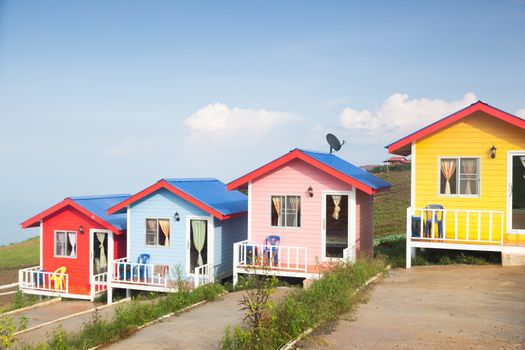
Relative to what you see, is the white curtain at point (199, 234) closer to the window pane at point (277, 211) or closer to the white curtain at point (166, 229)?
the white curtain at point (166, 229)

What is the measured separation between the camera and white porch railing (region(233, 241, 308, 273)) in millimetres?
16156

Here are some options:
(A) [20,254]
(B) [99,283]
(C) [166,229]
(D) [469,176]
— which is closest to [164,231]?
(C) [166,229]

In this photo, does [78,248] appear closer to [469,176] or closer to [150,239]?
[150,239]

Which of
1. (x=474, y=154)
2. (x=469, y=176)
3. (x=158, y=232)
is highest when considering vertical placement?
(x=474, y=154)

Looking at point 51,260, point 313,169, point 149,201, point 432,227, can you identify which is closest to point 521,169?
point 432,227

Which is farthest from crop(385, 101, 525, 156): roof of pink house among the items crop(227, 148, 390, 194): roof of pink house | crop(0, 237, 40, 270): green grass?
crop(0, 237, 40, 270): green grass

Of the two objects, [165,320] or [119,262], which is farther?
[119,262]

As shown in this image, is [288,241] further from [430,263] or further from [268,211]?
[430,263]

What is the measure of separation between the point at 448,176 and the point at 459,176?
0.31 metres

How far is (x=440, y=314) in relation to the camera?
1051 cm

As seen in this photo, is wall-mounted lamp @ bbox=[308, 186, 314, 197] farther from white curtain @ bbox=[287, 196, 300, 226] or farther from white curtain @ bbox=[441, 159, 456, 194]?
white curtain @ bbox=[441, 159, 456, 194]

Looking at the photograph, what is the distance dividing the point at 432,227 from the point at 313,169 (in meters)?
3.93

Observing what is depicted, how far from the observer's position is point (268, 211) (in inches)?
668

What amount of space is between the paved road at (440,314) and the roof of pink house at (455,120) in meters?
4.06
